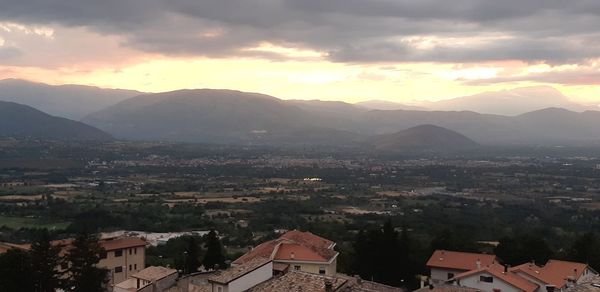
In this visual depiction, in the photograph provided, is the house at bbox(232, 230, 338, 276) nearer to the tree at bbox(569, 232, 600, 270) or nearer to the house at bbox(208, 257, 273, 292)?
the house at bbox(208, 257, 273, 292)

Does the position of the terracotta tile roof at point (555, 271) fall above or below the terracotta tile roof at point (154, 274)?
above

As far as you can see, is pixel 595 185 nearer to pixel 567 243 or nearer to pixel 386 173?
pixel 386 173

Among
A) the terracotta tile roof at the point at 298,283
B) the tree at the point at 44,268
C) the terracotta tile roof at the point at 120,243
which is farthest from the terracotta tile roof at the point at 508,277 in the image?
the terracotta tile roof at the point at 120,243

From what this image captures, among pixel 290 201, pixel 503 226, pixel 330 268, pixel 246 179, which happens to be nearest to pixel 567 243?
pixel 503 226

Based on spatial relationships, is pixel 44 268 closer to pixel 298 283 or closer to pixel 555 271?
pixel 298 283

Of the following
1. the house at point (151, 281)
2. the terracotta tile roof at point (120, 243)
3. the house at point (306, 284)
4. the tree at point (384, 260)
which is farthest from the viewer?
the terracotta tile roof at point (120, 243)

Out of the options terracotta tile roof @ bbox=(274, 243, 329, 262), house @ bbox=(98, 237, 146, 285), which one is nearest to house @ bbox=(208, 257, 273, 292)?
terracotta tile roof @ bbox=(274, 243, 329, 262)

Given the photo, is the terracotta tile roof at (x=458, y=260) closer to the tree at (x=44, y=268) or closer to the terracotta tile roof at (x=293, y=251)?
the terracotta tile roof at (x=293, y=251)

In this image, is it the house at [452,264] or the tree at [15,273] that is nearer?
the tree at [15,273]
